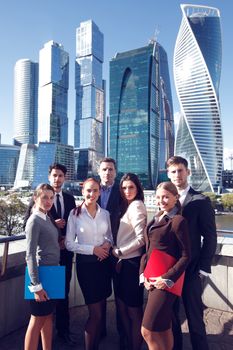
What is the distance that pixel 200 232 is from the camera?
2.46 m

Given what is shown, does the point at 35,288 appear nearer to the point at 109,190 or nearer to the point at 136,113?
the point at 109,190

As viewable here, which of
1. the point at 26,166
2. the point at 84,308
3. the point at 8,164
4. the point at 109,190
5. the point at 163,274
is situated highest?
the point at 8,164

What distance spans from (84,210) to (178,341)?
60.3 inches

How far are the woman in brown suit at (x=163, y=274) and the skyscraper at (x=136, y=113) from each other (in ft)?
269

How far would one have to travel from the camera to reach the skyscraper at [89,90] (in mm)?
125662

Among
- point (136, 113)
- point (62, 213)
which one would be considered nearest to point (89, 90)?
point (136, 113)

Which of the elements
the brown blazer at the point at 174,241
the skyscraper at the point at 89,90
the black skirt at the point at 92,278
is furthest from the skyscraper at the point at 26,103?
the brown blazer at the point at 174,241

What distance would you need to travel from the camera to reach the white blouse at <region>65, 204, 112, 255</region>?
2.48 metres

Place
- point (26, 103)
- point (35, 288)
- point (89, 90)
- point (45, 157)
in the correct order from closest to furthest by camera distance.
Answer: point (35, 288), point (45, 157), point (89, 90), point (26, 103)

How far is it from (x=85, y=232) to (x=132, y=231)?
1.41 ft

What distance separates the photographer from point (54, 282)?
90.9 inches

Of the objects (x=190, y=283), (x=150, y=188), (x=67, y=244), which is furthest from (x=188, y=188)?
(x=150, y=188)

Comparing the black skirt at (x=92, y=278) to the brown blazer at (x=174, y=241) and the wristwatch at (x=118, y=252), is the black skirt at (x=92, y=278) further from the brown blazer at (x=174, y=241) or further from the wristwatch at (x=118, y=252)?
the brown blazer at (x=174, y=241)

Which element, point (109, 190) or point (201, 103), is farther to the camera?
point (201, 103)
